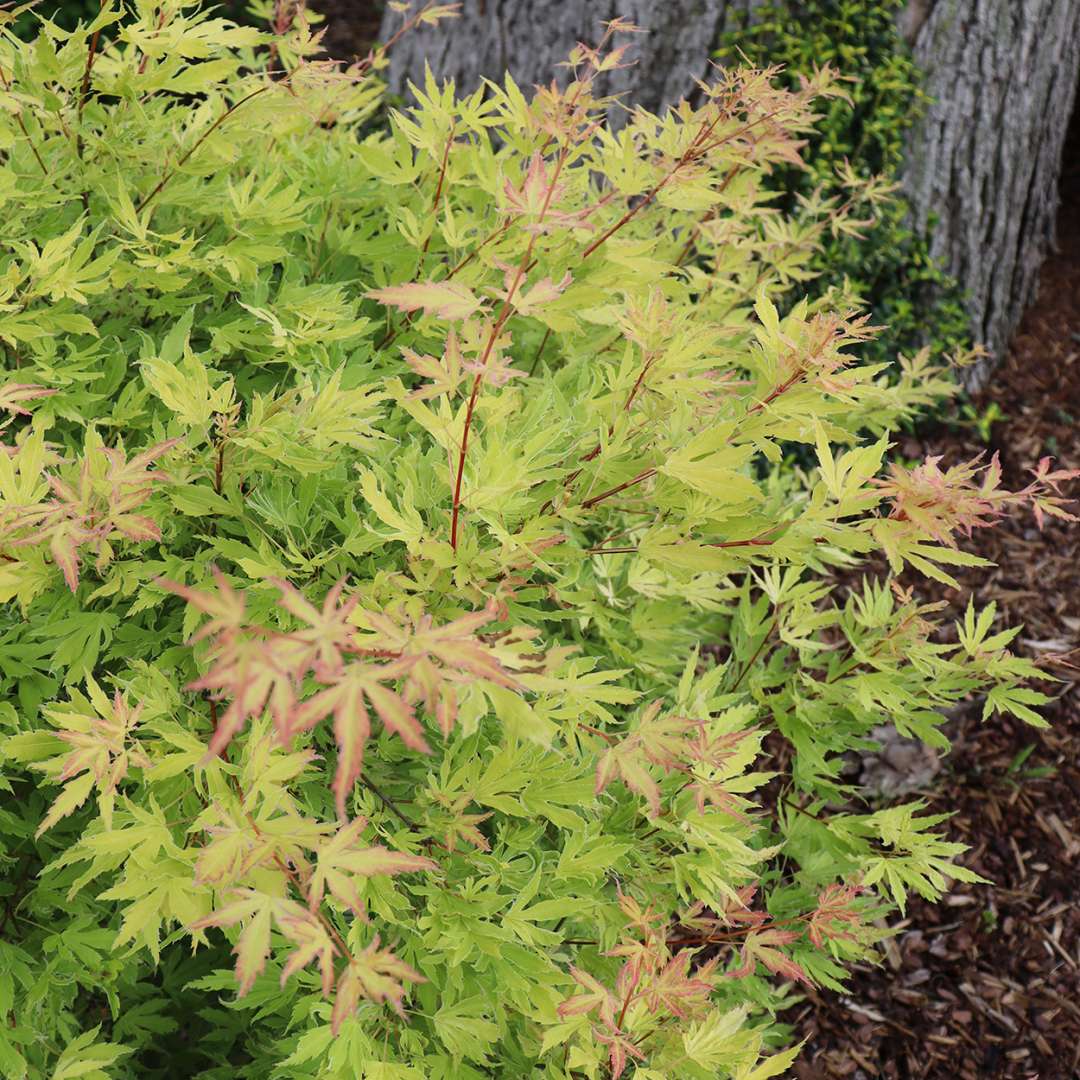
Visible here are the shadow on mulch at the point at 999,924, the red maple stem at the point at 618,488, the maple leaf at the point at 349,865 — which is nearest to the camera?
the maple leaf at the point at 349,865

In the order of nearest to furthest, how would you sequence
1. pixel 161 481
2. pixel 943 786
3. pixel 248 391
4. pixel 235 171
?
1. pixel 161 481
2. pixel 248 391
3. pixel 235 171
4. pixel 943 786

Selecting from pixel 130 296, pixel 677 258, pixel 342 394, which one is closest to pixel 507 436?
pixel 342 394

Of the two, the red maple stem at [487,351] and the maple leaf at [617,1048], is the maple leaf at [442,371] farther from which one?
the maple leaf at [617,1048]

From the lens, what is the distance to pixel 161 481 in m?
1.54

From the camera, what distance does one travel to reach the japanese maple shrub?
4.53ft

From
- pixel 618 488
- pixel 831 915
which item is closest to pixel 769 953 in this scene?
pixel 831 915

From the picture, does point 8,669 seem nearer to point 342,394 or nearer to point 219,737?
point 342,394

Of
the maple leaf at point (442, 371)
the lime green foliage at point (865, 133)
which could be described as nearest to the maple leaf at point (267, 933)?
the maple leaf at point (442, 371)

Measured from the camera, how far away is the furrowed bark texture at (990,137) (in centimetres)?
396

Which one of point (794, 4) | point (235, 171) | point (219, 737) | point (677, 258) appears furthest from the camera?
point (794, 4)

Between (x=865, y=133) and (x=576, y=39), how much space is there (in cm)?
111

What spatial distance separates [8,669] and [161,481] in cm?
42

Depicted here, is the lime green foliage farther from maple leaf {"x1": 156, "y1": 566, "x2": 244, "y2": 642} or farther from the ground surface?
maple leaf {"x1": 156, "y1": 566, "x2": 244, "y2": 642}

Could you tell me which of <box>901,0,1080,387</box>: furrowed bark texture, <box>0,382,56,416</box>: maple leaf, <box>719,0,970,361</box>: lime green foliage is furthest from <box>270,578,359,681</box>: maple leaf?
<box>901,0,1080,387</box>: furrowed bark texture
